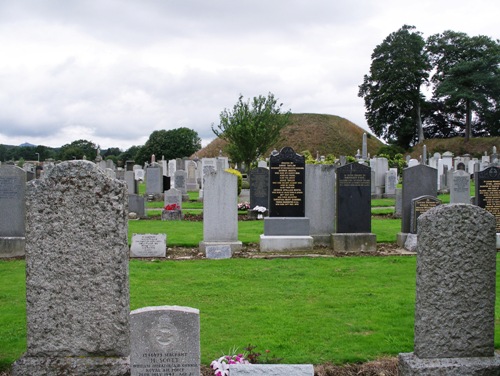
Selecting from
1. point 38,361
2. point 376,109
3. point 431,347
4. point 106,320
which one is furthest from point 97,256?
point 376,109

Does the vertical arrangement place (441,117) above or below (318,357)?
above

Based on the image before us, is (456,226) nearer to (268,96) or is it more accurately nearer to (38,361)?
(38,361)

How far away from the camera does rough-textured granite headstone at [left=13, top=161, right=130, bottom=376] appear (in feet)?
14.0

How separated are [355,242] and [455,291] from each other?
768 centimetres

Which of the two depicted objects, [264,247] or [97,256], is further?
[264,247]

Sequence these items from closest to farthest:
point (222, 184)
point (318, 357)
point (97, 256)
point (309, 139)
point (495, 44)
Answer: point (97, 256), point (318, 357), point (222, 184), point (495, 44), point (309, 139)

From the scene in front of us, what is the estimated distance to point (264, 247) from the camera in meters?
11.9

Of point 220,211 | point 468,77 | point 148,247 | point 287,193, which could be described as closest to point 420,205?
point 287,193

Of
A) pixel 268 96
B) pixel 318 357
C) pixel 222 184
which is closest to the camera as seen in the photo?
pixel 318 357

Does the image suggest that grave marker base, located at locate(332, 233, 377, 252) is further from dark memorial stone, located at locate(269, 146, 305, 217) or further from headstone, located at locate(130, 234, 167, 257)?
headstone, located at locate(130, 234, 167, 257)

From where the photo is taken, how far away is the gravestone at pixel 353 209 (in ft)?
39.4

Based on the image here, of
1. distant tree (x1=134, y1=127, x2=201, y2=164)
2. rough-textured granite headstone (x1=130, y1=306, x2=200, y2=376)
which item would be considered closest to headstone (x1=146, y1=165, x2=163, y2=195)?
rough-textured granite headstone (x1=130, y1=306, x2=200, y2=376)

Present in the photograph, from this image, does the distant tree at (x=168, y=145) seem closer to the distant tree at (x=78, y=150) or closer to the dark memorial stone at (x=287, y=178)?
the distant tree at (x=78, y=150)

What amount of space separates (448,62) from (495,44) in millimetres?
5617
